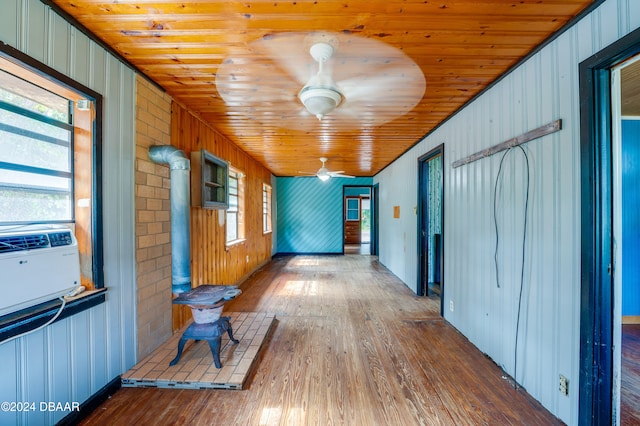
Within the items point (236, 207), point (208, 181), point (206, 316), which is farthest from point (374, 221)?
point (206, 316)

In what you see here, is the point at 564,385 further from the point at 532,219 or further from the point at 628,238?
the point at 628,238

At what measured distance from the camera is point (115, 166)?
1.94m

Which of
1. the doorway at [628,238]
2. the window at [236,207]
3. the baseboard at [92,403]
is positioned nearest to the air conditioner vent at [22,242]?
the baseboard at [92,403]

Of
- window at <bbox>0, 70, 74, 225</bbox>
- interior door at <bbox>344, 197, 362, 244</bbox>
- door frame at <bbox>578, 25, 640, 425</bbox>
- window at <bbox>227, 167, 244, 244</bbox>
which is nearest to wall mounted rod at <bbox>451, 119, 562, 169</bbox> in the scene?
door frame at <bbox>578, 25, 640, 425</bbox>

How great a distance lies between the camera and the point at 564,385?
1.64m

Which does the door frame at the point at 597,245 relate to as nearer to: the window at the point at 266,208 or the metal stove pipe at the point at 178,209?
the metal stove pipe at the point at 178,209

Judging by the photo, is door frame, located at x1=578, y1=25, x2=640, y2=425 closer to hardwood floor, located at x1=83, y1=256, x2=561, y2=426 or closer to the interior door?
hardwood floor, located at x1=83, y1=256, x2=561, y2=426

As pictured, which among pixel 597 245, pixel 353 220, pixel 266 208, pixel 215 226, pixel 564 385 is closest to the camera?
pixel 597 245

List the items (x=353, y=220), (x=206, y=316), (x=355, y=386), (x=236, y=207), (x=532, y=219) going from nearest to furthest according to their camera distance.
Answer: (x=532, y=219)
(x=355, y=386)
(x=206, y=316)
(x=236, y=207)
(x=353, y=220)

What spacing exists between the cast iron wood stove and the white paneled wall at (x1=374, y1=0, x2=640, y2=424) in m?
2.22

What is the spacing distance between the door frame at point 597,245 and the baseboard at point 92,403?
2.98m

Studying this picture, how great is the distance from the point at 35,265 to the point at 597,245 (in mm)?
2941

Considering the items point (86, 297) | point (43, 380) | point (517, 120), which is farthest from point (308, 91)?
point (43, 380)

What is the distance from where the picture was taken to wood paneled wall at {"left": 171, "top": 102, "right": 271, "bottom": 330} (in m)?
2.92
